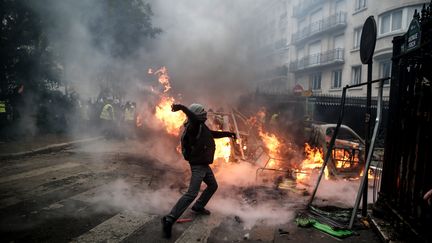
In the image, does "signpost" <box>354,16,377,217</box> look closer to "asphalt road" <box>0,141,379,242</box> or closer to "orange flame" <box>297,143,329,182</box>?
"asphalt road" <box>0,141,379,242</box>

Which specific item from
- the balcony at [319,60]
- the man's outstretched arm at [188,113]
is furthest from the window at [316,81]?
the man's outstretched arm at [188,113]

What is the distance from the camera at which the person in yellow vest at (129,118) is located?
13.2m

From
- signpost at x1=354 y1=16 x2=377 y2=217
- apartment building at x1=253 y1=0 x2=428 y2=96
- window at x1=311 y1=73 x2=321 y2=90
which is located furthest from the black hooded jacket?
window at x1=311 y1=73 x2=321 y2=90

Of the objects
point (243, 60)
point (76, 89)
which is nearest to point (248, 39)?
point (243, 60)

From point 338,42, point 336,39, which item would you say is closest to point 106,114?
point 338,42

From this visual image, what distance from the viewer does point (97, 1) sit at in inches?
477

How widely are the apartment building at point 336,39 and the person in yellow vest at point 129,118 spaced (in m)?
9.70

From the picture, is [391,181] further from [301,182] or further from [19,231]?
[19,231]

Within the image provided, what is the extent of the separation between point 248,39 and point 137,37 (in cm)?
564

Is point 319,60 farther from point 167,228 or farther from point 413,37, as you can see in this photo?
point 167,228

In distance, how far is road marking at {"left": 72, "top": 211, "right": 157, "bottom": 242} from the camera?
3.72m

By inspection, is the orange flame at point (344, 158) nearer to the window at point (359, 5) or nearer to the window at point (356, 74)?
the window at point (356, 74)

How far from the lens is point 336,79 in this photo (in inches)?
1035

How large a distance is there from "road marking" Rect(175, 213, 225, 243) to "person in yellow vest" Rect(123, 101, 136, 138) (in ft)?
31.1
